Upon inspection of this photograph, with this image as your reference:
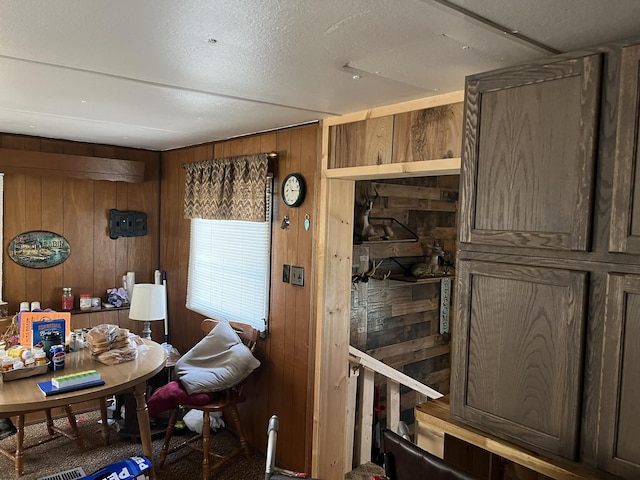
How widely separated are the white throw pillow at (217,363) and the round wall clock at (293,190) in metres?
1.07

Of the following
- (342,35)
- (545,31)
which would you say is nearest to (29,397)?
(342,35)

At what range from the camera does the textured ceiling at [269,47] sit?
1.38 metres

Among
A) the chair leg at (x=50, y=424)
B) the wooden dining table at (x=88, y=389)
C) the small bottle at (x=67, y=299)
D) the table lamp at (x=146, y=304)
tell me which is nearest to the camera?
A: the wooden dining table at (x=88, y=389)

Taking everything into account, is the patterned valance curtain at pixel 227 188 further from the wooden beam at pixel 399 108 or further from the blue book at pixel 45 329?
the blue book at pixel 45 329

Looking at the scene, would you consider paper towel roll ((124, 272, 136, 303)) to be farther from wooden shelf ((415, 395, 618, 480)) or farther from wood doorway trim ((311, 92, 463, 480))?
wooden shelf ((415, 395, 618, 480))

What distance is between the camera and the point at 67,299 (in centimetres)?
425

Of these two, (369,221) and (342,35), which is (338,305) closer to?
(369,221)

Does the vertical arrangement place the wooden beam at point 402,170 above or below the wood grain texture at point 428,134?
below

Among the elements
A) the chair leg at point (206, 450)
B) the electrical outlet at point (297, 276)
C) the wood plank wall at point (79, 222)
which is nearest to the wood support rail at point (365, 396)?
the electrical outlet at point (297, 276)

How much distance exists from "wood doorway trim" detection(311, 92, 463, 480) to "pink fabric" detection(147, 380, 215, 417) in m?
0.78

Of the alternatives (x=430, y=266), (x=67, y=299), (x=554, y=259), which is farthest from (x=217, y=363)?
(x=554, y=259)

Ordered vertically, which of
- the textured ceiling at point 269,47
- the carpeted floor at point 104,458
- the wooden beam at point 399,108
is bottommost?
the carpeted floor at point 104,458

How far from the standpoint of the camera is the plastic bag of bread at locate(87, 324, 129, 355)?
9.98ft

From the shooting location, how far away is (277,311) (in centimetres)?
347
